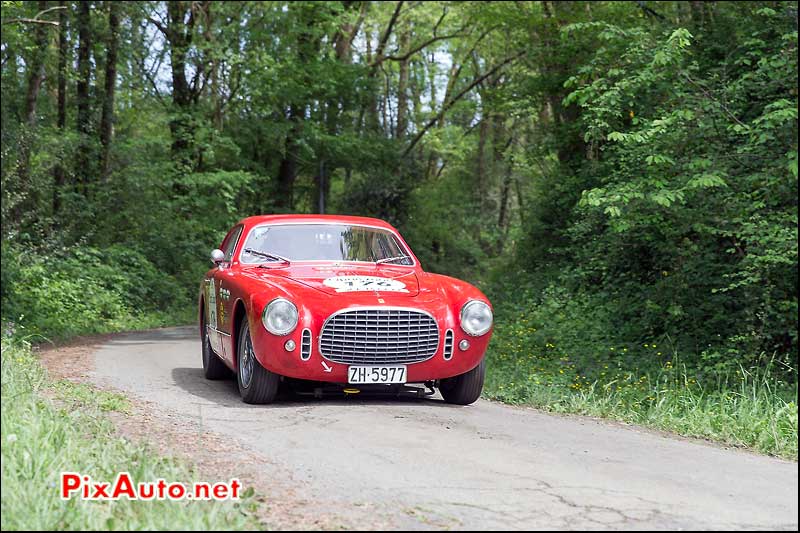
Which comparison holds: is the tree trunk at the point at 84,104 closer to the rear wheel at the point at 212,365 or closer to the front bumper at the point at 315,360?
the rear wheel at the point at 212,365

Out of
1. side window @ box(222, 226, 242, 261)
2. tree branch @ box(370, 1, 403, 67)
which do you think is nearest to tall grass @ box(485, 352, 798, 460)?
side window @ box(222, 226, 242, 261)

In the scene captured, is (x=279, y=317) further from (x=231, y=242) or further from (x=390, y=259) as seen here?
(x=231, y=242)

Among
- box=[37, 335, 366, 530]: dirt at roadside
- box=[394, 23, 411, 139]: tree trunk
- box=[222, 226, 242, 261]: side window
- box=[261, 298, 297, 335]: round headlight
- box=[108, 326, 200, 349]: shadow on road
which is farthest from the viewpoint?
box=[394, 23, 411, 139]: tree trunk

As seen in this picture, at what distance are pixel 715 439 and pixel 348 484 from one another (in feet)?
12.8

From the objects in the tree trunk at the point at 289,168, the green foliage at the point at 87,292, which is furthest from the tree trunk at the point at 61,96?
the tree trunk at the point at 289,168

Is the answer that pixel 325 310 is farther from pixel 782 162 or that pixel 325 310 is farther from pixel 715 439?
pixel 782 162

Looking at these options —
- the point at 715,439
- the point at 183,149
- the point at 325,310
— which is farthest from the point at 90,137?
the point at 715,439

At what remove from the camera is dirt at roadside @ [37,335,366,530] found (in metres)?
4.66

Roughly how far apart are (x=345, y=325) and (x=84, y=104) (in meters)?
21.3

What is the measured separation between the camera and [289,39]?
Result: 32.2 meters

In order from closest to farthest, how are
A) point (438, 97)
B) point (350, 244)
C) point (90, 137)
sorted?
point (350, 244) < point (90, 137) < point (438, 97)

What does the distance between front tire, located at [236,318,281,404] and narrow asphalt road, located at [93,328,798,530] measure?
124 mm

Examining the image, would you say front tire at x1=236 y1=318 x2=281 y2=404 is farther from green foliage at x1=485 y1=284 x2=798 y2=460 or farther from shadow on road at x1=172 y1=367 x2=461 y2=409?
green foliage at x1=485 y1=284 x2=798 y2=460

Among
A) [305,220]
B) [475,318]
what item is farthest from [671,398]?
[305,220]
